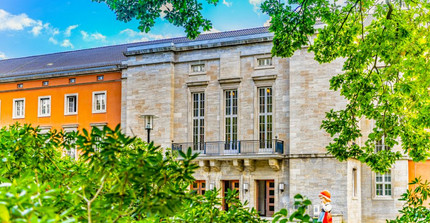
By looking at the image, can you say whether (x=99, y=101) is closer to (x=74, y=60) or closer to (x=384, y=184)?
(x=74, y=60)

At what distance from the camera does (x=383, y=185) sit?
25.8m

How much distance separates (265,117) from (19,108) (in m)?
15.2

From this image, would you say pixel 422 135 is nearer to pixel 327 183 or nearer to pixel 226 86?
pixel 327 183

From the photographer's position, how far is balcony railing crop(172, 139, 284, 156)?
85.7ft

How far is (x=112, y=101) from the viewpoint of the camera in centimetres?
3069

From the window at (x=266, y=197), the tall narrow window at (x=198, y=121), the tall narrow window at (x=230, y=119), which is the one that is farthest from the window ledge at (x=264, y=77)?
the window at (x=266, y=197)

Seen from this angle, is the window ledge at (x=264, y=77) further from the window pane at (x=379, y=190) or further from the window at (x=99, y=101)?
the window at (x=99, y=101)

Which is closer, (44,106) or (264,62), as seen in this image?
(264,62)

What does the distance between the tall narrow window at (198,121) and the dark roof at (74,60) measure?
3.48m

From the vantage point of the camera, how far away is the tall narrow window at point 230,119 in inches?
1073

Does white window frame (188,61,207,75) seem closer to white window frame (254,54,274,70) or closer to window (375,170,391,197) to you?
white window frame (254,54,274,70)

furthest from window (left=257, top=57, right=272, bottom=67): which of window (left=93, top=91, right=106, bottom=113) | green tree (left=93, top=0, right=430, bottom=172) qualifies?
green tree (left=93, top=0, right=430, bottom=172)

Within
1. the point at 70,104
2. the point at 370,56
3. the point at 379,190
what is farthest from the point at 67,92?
the point at 370,56

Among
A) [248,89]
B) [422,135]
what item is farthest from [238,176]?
[422,135]
